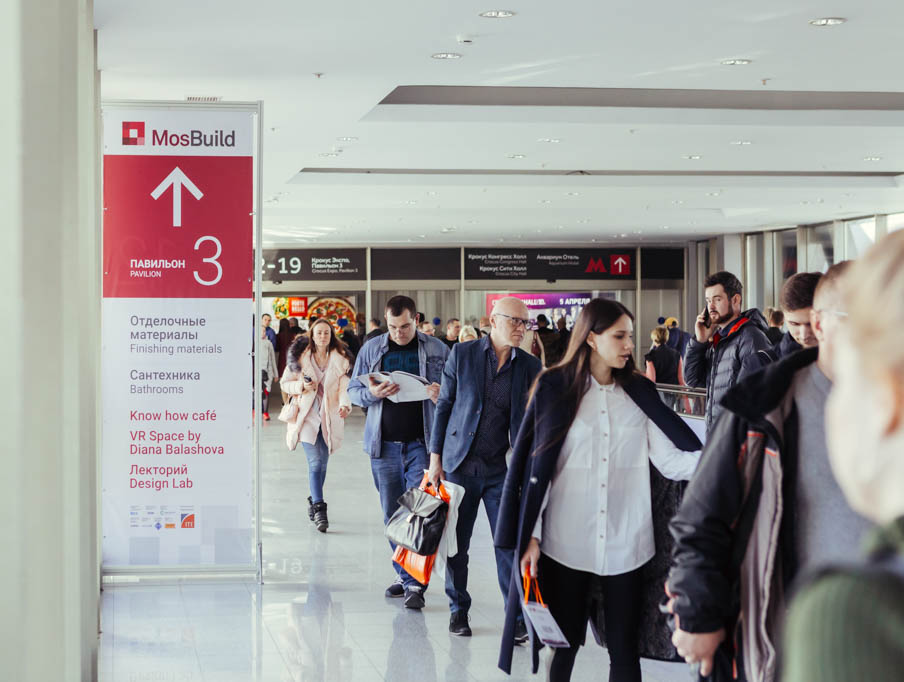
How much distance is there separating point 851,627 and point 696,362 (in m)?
7.07

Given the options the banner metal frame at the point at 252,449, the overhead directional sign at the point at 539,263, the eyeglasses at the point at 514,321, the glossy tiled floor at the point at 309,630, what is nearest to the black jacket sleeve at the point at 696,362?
the glossy tiled floor at the point at 309,630

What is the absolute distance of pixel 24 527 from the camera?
2586 mm

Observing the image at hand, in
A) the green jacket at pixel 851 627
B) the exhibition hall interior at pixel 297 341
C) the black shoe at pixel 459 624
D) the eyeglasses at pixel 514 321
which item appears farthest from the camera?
the black shoe at pixel 459 624

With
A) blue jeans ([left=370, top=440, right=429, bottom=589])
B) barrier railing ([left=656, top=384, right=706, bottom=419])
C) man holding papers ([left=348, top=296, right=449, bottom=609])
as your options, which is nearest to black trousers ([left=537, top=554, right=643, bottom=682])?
man holding papers ([left=348, top=296, right=449, bottom=609])

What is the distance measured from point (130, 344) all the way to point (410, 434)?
1.82m

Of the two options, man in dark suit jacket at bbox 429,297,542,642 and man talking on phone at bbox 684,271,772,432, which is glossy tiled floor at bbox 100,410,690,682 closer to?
man in dark suit jacket at bbox 429,297,542,642

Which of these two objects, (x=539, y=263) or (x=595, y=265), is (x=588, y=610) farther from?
(x=595, y=265)

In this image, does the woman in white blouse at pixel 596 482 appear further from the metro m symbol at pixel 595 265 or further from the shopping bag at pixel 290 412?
the metro m symbol at pixel 595 265

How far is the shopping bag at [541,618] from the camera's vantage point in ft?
13.1

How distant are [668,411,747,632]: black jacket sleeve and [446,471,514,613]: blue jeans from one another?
9.87 ft

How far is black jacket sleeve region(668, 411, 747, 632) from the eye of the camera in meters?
2.64

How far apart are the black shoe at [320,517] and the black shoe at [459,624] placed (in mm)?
3309

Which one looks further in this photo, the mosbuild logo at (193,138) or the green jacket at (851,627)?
the mosbuild logo at (193,138)

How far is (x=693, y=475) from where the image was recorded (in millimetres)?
2766
